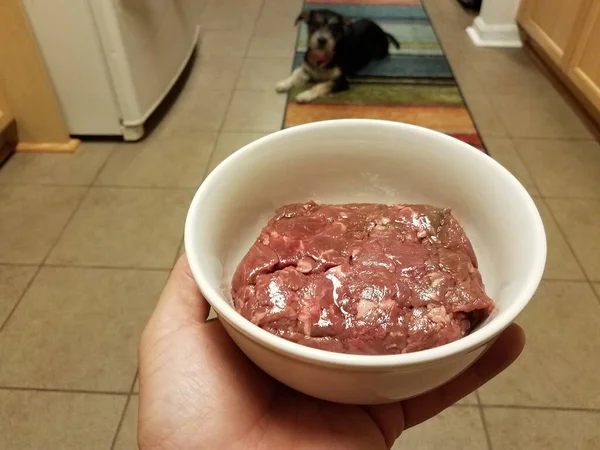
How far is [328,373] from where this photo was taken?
45 centimetres

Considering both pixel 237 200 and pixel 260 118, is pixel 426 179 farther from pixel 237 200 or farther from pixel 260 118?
pixel 260 118

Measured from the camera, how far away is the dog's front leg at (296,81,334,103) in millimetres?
2053

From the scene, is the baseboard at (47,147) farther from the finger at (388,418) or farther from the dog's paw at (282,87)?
the finger at (388,418)

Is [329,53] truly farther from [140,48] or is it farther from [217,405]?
[217,405]

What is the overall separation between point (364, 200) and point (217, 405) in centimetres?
33

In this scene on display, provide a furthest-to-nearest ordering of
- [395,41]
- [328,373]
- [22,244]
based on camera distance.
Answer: [395,41] < [22,244] < [328,373]

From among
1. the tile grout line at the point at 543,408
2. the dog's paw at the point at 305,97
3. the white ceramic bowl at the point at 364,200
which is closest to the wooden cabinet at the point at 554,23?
the dog's paw at the point at 305,97

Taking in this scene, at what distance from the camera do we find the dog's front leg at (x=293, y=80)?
6.97 ft

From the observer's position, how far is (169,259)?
1420 mm

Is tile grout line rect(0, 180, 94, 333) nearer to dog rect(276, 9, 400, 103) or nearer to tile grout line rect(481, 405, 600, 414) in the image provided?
dog rect(276, 9, 400, 103)

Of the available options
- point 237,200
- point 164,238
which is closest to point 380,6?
point 164,238

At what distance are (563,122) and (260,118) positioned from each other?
1146 millimetres

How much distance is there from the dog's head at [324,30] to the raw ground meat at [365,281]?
163cm

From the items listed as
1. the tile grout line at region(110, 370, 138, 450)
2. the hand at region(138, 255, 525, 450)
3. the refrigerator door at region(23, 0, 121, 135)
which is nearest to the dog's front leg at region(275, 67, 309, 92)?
the refrigerator door at region(23, 0, 121, 135)
